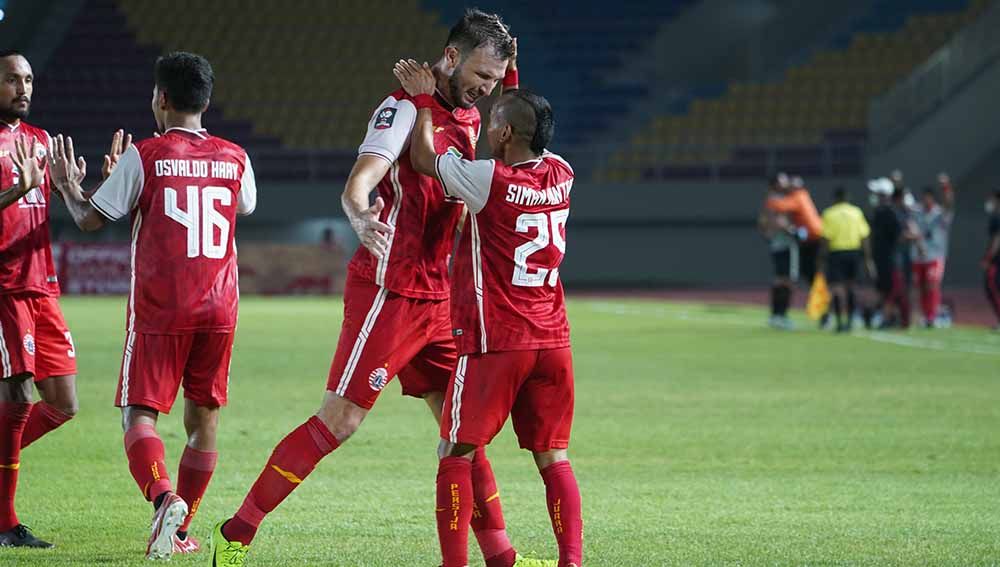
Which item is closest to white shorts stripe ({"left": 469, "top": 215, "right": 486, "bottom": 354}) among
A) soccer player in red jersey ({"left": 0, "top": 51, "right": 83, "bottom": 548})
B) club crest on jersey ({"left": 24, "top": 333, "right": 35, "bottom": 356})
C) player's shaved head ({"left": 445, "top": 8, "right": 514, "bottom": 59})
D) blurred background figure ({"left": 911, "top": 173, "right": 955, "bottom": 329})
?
player's shaved head ({"left": 445, "top": 8, "right": 514, "bottom": 59})

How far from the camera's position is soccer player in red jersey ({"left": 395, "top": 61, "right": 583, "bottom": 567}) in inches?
215

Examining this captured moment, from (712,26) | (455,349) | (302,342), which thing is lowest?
(302,342)

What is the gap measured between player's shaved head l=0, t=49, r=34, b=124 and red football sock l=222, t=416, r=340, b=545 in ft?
7.10

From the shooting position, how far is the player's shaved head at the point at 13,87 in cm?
658

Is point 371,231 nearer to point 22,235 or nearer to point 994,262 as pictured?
point 22,235

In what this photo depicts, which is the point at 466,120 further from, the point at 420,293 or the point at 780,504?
the point at 780,504

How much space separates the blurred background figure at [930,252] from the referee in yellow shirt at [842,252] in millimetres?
1726

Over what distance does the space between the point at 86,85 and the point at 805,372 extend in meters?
29.9

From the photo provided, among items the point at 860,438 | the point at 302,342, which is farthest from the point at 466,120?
the point at 302,342

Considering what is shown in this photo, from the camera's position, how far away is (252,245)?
3588cm

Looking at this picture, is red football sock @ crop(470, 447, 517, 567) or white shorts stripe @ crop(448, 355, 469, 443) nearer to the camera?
white shorts stripe @ crop(448, 355, 469, 443)

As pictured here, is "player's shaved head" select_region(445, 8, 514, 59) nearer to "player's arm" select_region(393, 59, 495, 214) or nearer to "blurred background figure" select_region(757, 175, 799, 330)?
"player's arm" select_region(393, 59, 495, 214)

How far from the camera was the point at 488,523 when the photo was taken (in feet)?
18.8

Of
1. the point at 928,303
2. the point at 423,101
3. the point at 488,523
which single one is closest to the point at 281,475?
the point at 488,523
